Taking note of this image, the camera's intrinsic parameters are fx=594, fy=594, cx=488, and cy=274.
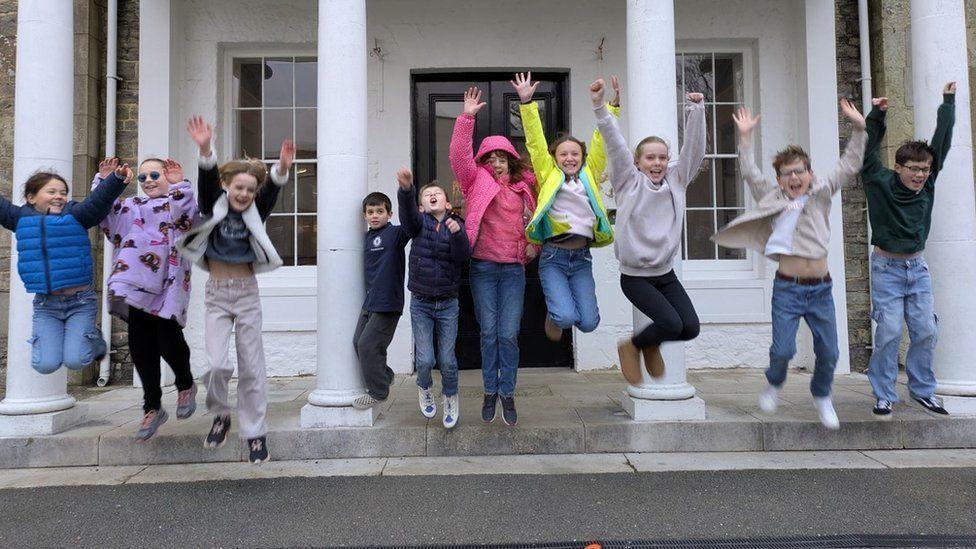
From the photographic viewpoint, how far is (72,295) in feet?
13.1

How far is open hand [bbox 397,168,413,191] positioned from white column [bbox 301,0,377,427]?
68cm

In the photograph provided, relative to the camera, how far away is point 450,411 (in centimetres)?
412

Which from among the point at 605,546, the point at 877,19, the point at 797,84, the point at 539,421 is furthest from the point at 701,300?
the point at 605,546

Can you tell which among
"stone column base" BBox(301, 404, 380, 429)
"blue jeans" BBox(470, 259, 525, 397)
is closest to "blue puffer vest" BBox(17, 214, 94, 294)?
"stone column base" BBox(301, 404, 380, 429)

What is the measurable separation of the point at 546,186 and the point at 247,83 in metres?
4.59

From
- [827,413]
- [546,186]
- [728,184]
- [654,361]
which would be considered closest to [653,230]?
[546,186]

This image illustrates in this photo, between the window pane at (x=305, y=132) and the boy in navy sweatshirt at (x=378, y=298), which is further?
the window pane at (x=305, y=132)

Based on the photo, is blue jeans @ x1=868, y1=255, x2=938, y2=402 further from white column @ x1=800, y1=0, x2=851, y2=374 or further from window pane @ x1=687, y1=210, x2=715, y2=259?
window pane @ x1=687, y1=210, x2=715, y2=259

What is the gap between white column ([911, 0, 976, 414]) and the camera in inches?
178

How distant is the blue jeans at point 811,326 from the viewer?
391 cm

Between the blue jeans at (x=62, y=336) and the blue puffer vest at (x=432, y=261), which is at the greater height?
the blue puffer vest at (x=432, y=261)

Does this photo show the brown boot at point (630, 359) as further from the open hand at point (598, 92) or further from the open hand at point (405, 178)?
the open hand at point (405, 178)

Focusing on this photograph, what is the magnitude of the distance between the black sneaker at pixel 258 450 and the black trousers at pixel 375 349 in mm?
796

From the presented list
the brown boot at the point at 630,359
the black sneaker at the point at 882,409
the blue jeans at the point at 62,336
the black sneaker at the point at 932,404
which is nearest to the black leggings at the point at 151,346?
the blue jeans at the point at 62,336
